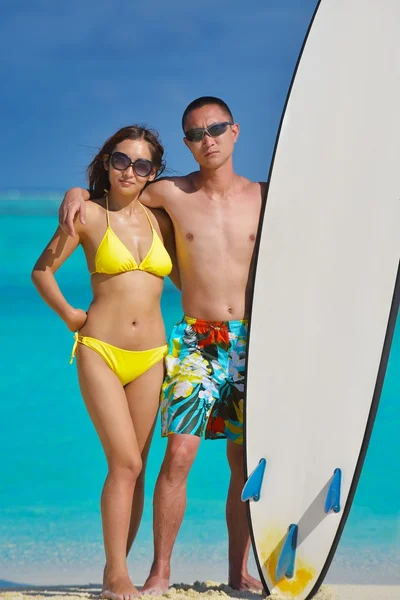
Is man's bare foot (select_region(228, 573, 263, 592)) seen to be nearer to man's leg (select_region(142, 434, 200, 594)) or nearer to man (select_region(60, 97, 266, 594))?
man (select_region(60, 97, 266, 594))

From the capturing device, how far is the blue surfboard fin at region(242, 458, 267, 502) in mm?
3537

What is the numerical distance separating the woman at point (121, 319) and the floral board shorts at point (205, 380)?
0.07m

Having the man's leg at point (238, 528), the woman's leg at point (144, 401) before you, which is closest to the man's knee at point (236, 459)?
the man's leg at point (238, 528)

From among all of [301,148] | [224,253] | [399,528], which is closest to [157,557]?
[224,253]

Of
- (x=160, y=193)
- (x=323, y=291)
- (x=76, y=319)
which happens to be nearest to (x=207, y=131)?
(x=160, y=193)

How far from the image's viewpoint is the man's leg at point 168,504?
137 inches

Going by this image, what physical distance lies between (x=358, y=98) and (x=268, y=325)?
982 mm

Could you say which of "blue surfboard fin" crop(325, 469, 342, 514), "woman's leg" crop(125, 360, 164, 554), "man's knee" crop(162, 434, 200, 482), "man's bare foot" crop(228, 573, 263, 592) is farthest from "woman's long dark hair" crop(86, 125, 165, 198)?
"man's bare foot" crop(228, 573, 263, 592)

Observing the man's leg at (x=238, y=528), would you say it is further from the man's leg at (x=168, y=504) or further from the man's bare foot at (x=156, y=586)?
the man's bare foot at (x=156, y=586)

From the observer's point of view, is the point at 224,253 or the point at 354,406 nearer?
the point at 354,406

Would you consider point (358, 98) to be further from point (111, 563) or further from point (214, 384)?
point (111, 563)

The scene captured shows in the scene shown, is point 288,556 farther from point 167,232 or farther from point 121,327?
point 167,232

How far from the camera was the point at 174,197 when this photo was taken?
371cm

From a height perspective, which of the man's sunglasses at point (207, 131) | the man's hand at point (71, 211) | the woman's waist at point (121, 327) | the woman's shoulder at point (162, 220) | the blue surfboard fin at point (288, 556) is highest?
the man's sunglasses at point (207, 131)
